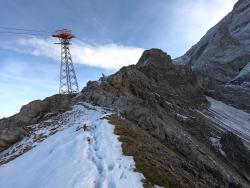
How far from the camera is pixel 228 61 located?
14612cm

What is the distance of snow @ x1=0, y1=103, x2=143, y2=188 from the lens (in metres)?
17.2

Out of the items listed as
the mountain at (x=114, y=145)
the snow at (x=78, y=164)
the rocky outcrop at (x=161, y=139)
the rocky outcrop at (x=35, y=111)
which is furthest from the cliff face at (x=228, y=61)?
the snow at (x=78, y=164)

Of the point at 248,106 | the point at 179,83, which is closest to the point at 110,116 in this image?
the point at 179,83

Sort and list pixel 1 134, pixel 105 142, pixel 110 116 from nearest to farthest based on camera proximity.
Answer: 1. pixel 105 142
2. pixel 110 116
3. pixel 1 134

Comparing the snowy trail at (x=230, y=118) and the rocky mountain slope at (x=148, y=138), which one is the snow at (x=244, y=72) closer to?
the snowy trail at (x=230, y=118)

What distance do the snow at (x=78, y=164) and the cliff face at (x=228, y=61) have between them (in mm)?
89082

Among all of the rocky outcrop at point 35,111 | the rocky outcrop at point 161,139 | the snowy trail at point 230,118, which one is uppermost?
the rocky outcrop at point 35,111

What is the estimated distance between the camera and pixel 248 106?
4210 inches

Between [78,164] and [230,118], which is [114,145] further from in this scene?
[230,118]

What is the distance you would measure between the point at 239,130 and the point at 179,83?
89.5ft

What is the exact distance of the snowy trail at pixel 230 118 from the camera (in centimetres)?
7412

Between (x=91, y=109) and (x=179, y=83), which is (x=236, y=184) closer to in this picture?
(x=91, y=109)

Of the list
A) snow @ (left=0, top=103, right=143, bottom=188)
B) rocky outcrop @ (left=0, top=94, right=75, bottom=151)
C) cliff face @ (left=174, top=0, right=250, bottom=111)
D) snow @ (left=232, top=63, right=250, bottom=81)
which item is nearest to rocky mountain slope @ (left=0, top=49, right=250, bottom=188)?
rocky outcrop @ (left=0, top=94, right=75, bottom=151)

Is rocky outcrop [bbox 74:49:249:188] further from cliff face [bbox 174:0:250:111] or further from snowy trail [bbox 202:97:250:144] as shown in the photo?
cliff face [bbox 174:0:250:111]
